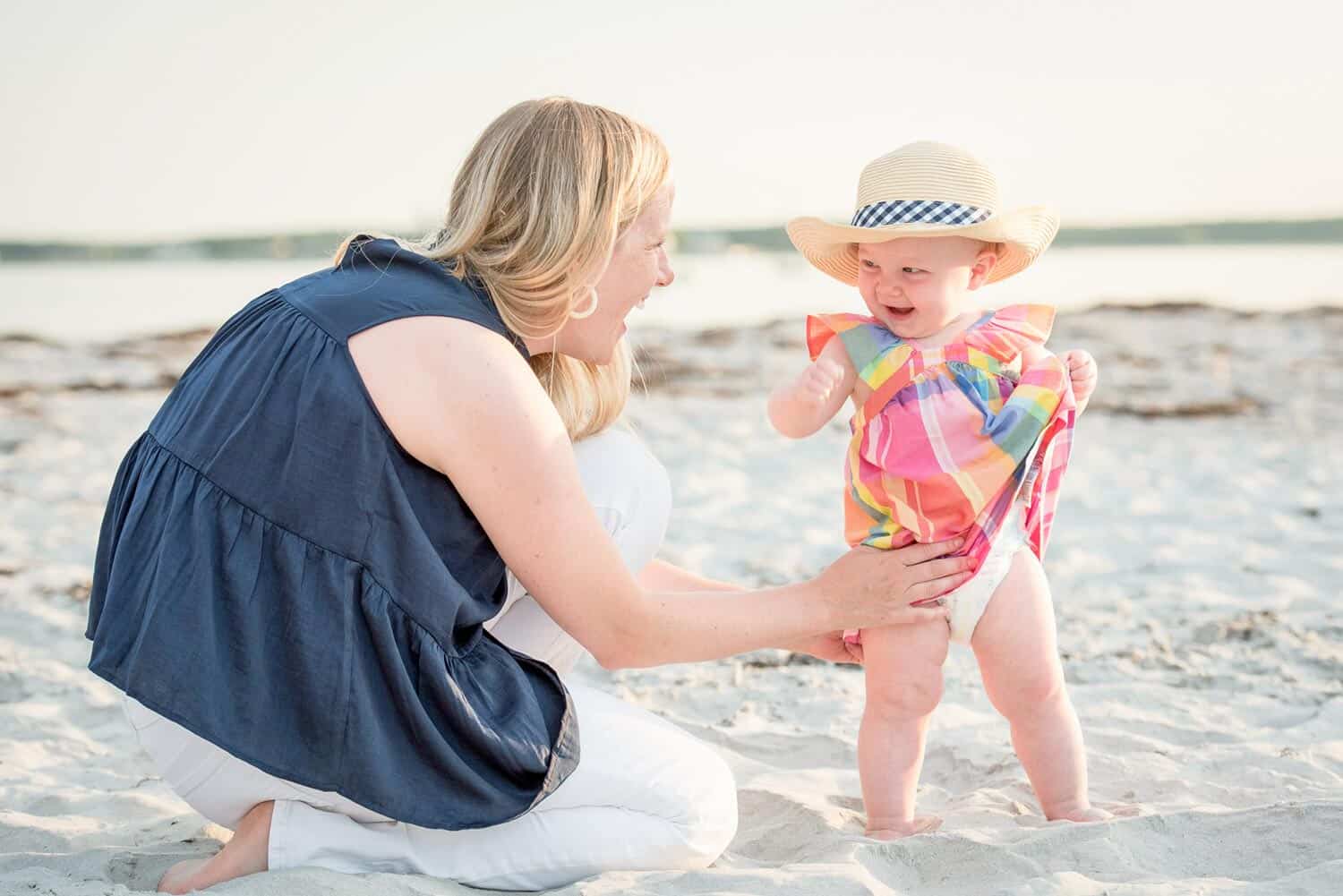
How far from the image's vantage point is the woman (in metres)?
1.93

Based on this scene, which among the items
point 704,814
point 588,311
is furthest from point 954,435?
point 704,814

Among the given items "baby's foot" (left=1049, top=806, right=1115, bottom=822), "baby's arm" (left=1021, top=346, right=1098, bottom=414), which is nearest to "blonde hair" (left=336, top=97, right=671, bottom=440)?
"baby's arm" (left=1021, top=346, right=1098, bottom=414)

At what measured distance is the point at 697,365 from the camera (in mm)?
9438

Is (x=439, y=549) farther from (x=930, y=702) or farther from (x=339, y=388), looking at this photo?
(x=930, y=702)

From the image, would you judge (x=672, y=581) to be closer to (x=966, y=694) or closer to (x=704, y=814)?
(x=704, y=814)

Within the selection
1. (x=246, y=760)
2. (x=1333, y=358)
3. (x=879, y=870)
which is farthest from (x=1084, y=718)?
(x=1333, y=358)

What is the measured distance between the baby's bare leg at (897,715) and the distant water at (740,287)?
28.7 feet

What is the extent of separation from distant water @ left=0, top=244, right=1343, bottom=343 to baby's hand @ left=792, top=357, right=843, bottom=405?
28.5 feet

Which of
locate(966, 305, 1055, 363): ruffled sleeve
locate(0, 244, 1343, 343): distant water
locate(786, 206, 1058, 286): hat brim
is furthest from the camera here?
locate(0, 244, 1343, 343): distant water

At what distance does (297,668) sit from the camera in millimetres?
1938

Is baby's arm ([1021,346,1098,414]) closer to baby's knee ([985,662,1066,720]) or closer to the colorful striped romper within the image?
the colorful striped romper

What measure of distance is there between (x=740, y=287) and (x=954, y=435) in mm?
15789

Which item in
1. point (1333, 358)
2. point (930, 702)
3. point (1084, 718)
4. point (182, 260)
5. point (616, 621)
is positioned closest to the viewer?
point (616, 621)

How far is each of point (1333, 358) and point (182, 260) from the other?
21733 millimetres
